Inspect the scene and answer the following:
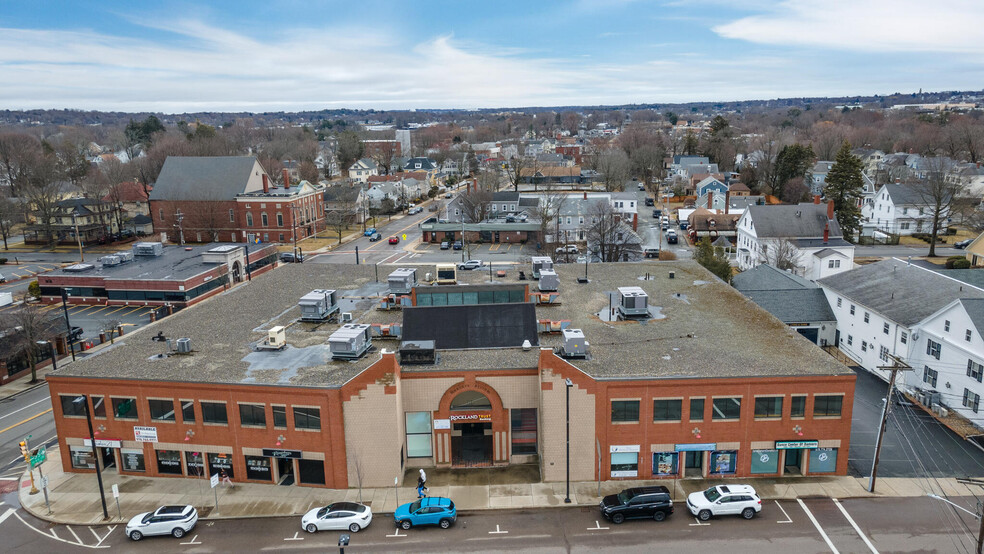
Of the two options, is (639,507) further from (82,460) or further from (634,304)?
(82,460)

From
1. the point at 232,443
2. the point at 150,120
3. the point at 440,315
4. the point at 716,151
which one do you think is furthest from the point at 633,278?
the point at 150,120

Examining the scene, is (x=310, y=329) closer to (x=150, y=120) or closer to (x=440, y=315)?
(x=440, y=315)

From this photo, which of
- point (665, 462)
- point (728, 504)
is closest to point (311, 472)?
point (665, 462)

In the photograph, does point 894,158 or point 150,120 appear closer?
point 894,158

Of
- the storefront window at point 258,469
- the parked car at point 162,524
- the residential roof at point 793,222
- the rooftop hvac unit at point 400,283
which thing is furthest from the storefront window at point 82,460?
the residential roof at point 793,222

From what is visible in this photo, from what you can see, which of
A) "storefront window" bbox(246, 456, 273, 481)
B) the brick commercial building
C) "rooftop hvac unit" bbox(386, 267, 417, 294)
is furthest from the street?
"rooftop hvac unit" bbox(386, 267, 417, 294)

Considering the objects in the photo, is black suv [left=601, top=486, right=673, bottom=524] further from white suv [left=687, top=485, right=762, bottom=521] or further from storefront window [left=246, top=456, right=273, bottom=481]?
storefront window [left=246, top=456, right=273, bottom=481]

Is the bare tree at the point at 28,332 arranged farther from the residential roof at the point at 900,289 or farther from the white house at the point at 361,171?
the white house at the point at 361,171
